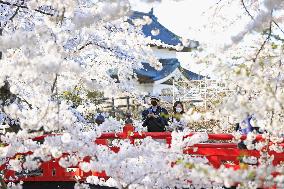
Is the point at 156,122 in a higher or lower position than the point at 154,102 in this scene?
lower

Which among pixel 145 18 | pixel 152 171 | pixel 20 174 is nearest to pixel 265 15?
pixel 145 18

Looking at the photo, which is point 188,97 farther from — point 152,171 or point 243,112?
point 243,112

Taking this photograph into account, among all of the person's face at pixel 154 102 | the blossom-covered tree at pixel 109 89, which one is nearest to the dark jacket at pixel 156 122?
the person's face at pixel 154 102

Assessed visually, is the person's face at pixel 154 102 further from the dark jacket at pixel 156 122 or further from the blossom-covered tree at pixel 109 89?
the blossom-covered tree at pixel 109 89

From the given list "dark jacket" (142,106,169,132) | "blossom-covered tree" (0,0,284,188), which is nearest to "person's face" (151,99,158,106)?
"dark jacket" (142,106,169,132)

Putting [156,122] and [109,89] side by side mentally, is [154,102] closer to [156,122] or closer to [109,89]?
[156,122]

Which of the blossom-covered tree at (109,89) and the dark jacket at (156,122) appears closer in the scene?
the blossom-covered tree at (109,89)

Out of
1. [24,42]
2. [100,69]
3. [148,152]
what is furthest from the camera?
[100,69]

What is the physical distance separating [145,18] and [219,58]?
34.0 inches

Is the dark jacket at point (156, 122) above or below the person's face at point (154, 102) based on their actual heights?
below

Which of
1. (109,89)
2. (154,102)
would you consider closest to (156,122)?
(154,102)

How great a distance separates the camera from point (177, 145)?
5.74 meters

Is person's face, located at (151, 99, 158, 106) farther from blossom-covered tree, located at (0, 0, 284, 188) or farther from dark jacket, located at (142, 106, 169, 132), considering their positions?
blossom-covered tree, located at (0, 0, 284, 188)

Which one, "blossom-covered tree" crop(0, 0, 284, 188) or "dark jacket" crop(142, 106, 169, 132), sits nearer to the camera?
"blossom-covered tree" crop(0, 0, 284, 188)
